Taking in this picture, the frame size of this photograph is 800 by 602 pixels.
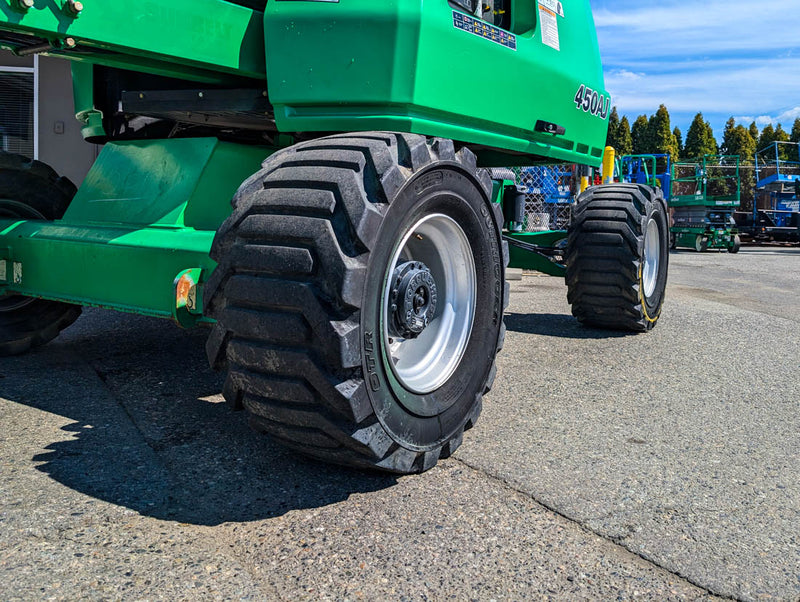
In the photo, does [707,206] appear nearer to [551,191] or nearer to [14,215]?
[551,191]

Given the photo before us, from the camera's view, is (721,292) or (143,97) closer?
(143,97)

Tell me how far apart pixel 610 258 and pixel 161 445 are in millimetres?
4045

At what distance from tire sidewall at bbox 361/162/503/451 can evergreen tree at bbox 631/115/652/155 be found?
137 feet

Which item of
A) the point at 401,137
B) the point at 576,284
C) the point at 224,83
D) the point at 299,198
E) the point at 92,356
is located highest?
the point at 224,83

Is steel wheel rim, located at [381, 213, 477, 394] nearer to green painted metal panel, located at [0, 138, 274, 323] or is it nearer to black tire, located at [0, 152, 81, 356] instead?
green painted metal panel, located at [0, 138, 274, 323]

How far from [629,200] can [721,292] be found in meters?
5.26

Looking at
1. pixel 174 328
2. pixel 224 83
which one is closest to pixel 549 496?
pixel 224 83

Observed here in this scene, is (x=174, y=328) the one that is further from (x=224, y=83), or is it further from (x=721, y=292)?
(x=721, y=292)

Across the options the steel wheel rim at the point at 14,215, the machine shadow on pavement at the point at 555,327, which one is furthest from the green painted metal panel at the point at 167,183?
the machine shadow on pavement at the point at 555,327

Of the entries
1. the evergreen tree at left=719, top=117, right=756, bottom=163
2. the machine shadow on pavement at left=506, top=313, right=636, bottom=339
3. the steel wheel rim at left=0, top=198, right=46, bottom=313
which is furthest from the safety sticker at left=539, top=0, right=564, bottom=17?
the evergreen tree at left=719, top=117, right=756, bottom=163

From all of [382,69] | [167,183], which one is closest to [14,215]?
[167,183]

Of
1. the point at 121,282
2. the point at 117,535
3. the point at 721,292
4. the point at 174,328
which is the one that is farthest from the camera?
the point at 721,292

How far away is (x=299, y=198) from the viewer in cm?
260

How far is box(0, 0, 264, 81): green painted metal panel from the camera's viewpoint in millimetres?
2889
